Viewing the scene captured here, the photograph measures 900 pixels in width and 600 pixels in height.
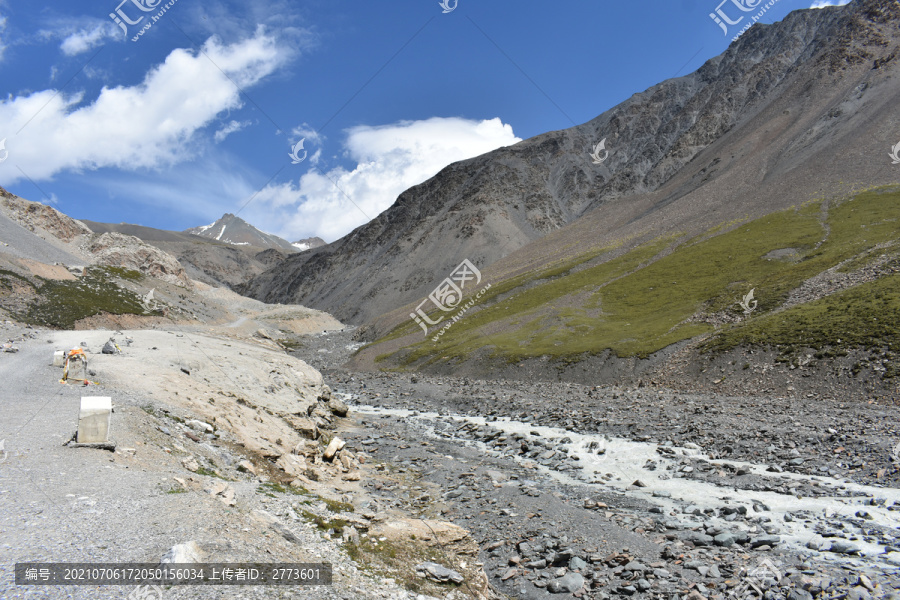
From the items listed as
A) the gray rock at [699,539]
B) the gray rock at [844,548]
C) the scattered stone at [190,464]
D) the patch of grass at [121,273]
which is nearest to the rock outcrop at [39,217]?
the patch of grass at [121,273]

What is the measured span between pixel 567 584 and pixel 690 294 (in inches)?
2945

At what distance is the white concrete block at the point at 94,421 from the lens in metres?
14.4

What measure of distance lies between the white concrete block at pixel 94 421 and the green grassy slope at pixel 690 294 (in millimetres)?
52366

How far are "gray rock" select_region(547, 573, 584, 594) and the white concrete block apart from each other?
560 inches

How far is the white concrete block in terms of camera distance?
14.4 metres

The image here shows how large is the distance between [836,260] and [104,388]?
8368 cm

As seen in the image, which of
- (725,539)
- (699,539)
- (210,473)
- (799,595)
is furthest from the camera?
(699,539)

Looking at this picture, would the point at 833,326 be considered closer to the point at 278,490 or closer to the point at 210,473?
the point at 278,490

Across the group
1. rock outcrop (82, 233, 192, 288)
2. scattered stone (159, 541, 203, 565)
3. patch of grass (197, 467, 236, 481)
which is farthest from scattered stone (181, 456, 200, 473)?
rock outcrop (82, 233, 192, 288)

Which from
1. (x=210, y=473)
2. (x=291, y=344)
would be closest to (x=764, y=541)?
(x=210, y=473)

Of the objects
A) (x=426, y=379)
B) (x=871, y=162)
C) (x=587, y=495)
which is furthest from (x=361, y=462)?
(x=871, y=162)

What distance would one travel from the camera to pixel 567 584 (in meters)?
14.7

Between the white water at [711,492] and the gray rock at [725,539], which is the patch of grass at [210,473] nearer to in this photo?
the white water at [711,492]

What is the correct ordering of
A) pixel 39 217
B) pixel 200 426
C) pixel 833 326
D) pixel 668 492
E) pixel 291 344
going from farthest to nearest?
pixel 291 344, pixel 39 217, pixel 833 326, pixel 668 492, pixel 200 426
